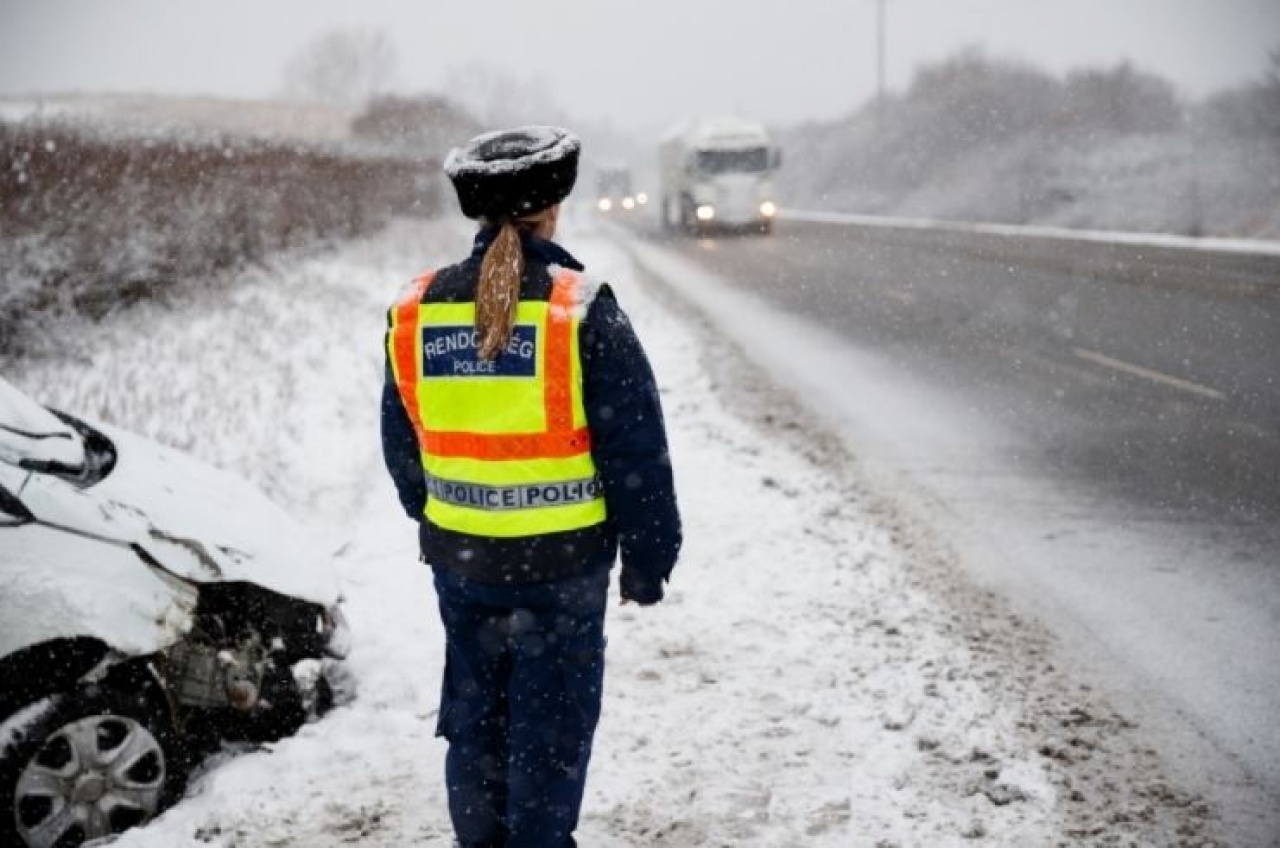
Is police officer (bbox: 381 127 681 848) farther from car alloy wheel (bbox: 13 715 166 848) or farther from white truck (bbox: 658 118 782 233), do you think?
white truck (bbox: 658 118 782 233)

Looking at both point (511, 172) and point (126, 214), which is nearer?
point (511, 172)

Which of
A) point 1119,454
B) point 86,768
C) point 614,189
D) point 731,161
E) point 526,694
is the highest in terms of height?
point 614,189

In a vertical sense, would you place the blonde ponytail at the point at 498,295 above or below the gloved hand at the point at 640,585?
above

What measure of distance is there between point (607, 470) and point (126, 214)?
1237cm

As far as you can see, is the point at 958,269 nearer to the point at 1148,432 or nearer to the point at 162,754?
the point at 1148,432

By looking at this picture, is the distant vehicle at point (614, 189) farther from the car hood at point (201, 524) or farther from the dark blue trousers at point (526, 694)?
the dark blue trousers at point (526, 694)

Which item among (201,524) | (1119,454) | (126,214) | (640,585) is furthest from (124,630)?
(126,214)

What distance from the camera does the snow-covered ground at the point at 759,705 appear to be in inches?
131

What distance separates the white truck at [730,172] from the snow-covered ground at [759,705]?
2257 cm

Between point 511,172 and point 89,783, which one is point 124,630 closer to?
point 89,783

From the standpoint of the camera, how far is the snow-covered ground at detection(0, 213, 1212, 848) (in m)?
3.33

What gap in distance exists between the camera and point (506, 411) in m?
2.45

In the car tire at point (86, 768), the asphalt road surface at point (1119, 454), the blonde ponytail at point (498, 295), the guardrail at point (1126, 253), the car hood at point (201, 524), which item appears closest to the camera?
the blonde ponytail at point (498, 295)

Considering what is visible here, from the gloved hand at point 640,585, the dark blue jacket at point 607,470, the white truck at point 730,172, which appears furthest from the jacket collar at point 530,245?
the white truck at point 730,172
